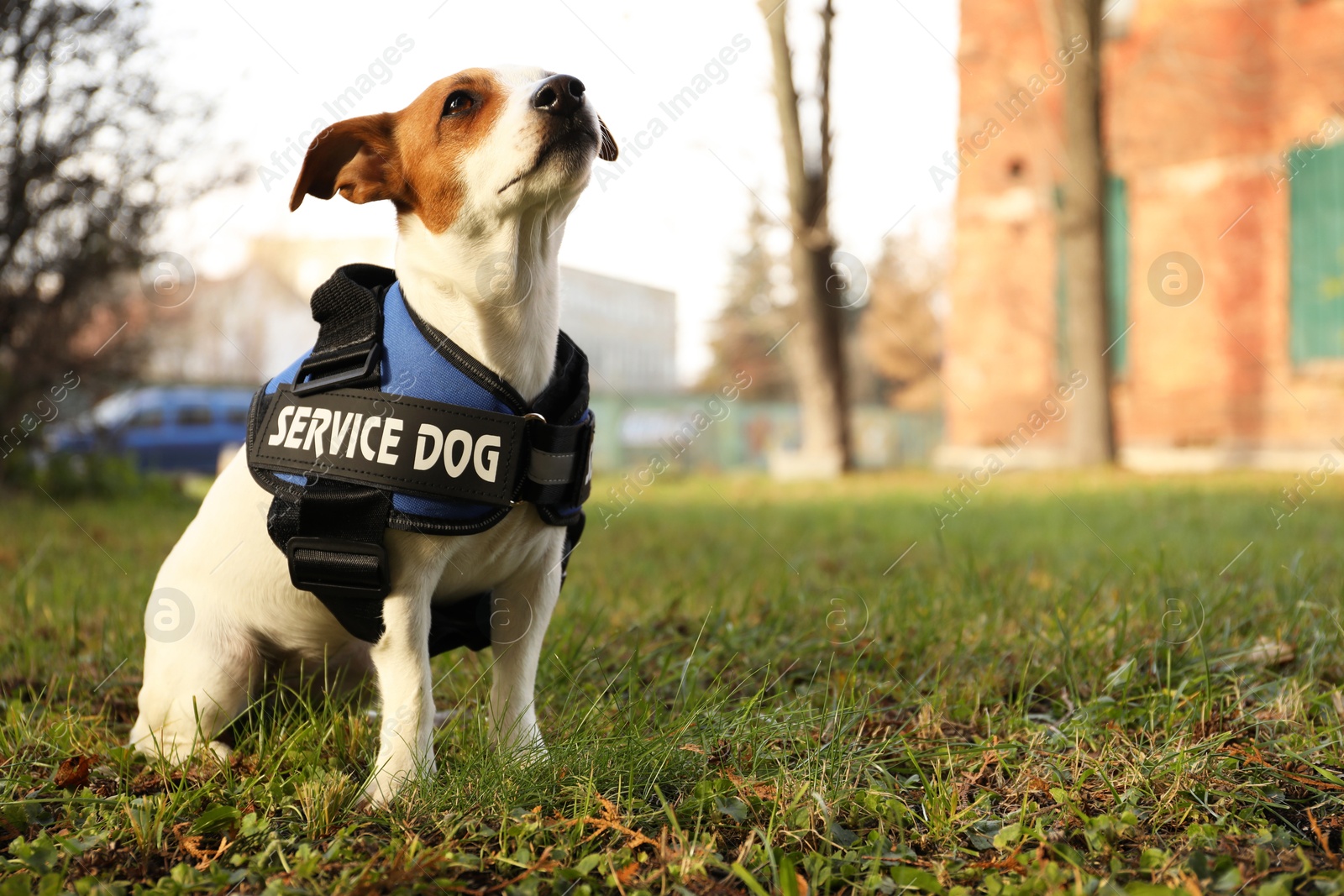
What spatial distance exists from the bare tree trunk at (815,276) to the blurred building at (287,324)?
5.66 feet

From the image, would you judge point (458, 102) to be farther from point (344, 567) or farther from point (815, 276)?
point (815, 276)

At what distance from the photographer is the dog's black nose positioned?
6.36ft

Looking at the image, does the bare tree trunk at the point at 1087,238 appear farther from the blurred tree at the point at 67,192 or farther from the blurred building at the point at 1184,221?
the blurred tree at the point at 67,192

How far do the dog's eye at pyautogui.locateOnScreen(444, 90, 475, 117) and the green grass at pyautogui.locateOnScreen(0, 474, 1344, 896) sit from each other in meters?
1.30

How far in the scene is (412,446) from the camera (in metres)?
1.86

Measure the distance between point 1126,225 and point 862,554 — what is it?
10499 mm

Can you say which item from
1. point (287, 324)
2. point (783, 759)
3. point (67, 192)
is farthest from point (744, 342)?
point (783, 759)

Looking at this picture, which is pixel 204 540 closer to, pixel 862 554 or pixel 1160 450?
pixel 862 554

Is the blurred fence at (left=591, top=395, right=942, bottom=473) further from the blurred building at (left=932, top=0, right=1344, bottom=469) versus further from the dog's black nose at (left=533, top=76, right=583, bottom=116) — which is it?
the dog's black nose at (left=533, top=76, right=583, bottom=116)

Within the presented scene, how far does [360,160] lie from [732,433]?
72.5ft

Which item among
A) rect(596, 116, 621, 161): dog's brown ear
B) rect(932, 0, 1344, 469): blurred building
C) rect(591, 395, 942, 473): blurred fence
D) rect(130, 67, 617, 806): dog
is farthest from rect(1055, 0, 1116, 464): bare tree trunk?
rect(591, 395, 942, 473): blurred fence

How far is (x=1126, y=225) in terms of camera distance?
521 inches

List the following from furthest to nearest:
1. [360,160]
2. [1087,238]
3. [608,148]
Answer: [1087,238]
[608,148]
[360,160]

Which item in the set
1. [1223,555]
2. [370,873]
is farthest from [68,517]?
[1223,555]
